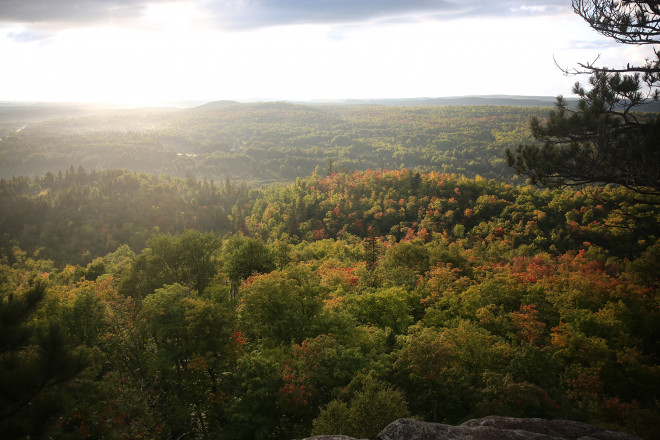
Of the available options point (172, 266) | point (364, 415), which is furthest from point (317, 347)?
point (172, 266)

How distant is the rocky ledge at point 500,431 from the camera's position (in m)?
11.6

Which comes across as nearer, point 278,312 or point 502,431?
point 502,431

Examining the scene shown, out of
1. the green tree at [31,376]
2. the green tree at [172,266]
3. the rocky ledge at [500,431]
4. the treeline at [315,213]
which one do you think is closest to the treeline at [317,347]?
the green tree at [31,376]

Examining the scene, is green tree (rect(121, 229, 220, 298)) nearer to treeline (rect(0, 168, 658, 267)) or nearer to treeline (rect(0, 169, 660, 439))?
treeline (rect(0, 169, 660, 439))

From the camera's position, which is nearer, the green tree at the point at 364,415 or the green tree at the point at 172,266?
the green tree at the point at 364,415

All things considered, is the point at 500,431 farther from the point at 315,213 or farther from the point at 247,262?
the point at 315,213

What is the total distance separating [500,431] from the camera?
11.9 meters

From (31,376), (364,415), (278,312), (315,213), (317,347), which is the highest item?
(31,376)

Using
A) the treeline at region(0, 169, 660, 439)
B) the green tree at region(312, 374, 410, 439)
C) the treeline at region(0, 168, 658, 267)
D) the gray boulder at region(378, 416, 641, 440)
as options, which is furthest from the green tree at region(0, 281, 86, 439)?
the treeline at region(0, 168, 658, 267)

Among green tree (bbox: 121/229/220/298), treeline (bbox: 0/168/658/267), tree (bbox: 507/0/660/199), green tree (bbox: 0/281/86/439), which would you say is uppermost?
tree (bbox: 507/0/660/199)

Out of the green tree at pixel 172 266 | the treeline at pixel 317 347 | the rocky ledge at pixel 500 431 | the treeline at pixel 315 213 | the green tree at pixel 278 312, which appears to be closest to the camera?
the rocky ledge at pixel 500 431

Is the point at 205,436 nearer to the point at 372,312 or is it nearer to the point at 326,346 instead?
the point at 326,346

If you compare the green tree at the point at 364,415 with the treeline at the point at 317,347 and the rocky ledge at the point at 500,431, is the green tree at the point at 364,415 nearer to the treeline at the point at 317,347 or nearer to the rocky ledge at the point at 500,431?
the treeline at the point at 317,347

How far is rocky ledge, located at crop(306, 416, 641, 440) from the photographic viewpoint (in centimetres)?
1160
